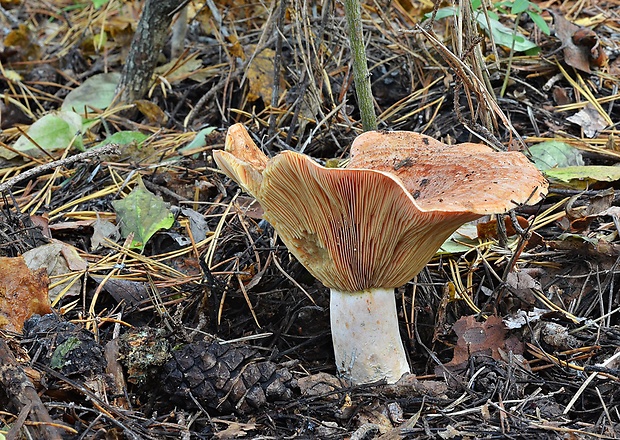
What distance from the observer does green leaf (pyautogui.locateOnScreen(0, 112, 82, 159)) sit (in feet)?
13.8

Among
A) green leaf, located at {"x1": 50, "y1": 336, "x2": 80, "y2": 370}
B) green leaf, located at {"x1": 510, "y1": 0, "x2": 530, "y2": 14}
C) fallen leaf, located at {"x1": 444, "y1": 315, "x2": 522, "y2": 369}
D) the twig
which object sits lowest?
fallen leaf, located at {"x1": 444, "y1": 315, "x2": 522, "y2": 369}

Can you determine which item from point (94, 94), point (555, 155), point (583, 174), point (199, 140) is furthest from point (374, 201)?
point (94, 94)

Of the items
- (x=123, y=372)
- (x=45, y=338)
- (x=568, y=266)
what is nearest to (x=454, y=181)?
(x=568, y=266)

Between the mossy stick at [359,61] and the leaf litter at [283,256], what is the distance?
0.19 metres

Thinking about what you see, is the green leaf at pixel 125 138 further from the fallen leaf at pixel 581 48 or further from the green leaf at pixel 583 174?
the fallen leaf at pixel 581 48

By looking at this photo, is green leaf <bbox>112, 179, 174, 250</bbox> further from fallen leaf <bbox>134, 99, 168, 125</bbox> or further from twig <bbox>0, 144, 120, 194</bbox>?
fallen leaf <bbox>134, 99, 168, 125</bbox>

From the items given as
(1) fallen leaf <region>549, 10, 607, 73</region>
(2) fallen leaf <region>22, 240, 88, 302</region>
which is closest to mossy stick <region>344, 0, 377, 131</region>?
(2) fallen leaf <region>22, 240, 88, 302</region>

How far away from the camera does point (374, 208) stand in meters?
2.28

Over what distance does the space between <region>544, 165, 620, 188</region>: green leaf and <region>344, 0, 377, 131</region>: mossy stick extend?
0.99 m

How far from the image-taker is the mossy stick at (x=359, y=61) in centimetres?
301

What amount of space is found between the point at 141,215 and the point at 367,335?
1.52 metres

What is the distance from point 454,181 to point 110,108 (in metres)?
3.11

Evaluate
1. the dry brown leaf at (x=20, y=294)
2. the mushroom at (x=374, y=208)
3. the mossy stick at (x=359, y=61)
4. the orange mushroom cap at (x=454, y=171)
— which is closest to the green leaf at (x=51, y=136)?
the dry brown leaf at (x=20, y=294)

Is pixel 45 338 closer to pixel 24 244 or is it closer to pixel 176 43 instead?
pixel 24 244
